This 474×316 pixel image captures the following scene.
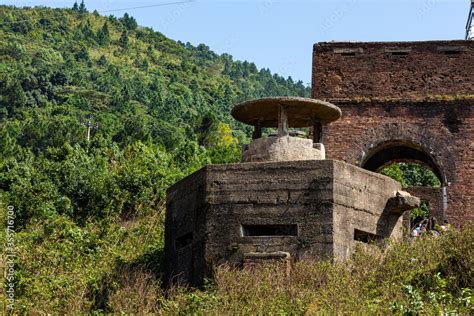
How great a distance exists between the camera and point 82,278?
14.5 m

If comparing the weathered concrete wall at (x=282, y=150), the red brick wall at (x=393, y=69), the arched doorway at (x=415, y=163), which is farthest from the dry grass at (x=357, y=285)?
the red brick wall at (x=393, y=69)

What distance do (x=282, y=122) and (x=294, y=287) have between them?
3.12m

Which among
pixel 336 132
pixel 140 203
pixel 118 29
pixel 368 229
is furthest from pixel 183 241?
pixel 118 29

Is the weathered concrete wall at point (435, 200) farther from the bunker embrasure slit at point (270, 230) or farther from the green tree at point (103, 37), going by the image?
the green tree at point (103, 37)

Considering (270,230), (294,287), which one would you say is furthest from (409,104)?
(294,287)

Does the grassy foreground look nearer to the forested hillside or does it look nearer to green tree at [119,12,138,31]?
the forested hillside

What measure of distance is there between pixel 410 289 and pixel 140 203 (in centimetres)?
1318

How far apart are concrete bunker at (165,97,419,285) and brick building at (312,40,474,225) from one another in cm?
472

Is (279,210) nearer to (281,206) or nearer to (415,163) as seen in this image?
(281,206)

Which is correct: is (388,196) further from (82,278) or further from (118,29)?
(118,29)

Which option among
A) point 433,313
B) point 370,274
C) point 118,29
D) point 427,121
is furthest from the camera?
point 118,29

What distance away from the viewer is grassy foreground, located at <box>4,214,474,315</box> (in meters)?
10.8

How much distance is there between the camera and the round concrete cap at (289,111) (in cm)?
1380

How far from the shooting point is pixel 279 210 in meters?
12.8
